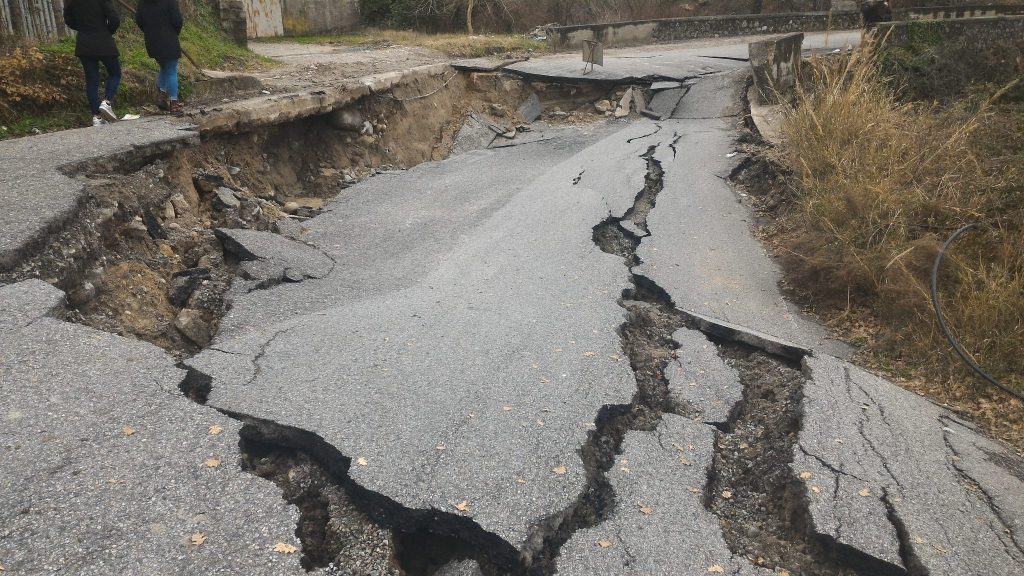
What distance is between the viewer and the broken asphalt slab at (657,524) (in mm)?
2604

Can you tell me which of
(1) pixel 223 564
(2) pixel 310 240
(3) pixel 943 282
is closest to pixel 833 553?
(1) pixel 223 564

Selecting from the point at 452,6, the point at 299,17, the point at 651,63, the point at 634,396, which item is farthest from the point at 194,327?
the point at 452,6

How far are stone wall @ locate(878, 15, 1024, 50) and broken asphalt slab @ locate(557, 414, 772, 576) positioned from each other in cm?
1233

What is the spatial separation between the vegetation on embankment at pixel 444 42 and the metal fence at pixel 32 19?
23.0 feet

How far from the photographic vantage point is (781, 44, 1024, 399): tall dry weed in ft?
15.0

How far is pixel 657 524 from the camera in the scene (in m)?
2.80

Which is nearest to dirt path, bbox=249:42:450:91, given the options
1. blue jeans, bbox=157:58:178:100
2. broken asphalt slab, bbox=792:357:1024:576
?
blue jeans, bbox=157:58:178:100

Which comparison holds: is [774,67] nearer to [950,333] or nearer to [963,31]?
[963,31]

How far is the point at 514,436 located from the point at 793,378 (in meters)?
1.92

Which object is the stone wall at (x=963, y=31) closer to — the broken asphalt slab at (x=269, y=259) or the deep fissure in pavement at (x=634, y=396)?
the deep fissure in pavement at (x=634, y=396)

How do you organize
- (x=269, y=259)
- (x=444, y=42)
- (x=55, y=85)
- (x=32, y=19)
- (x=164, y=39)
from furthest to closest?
(x=444, y=42) → (x=32, y=19) → (x=55, y=85) → (x=164, y=39) → (x=269, y=259)

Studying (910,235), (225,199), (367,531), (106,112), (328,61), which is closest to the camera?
(367,531)

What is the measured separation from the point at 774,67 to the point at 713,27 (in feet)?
29.7

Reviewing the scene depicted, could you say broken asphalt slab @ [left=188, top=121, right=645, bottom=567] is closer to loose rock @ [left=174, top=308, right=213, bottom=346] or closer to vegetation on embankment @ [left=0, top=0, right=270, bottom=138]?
loose rock @ [left=174, top=308, right=213, bottom=346]
